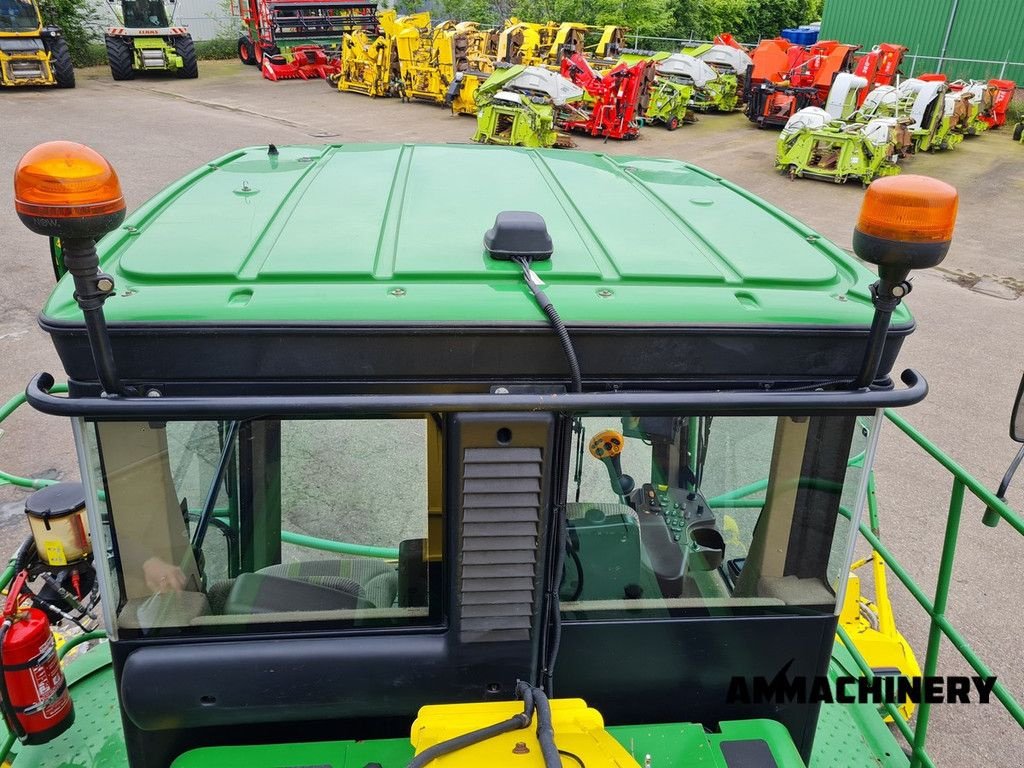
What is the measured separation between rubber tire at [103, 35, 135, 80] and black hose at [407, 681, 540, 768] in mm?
26076

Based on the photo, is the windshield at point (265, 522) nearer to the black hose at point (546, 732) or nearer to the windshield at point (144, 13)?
the black hose at point (546, 732)

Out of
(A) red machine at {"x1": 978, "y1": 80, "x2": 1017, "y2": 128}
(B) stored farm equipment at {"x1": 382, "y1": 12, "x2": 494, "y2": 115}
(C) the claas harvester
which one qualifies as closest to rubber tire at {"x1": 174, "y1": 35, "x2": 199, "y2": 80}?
(B) stored farm equipment at {"x1": 382, "y1": 12, "x2": 494, "y2": 115}

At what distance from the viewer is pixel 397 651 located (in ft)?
6.31

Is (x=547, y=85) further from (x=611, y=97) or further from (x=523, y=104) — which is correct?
(x=611, y=97)

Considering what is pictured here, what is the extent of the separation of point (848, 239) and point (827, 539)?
10.4m

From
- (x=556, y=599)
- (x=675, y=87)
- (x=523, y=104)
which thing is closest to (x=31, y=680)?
(x=556, y=599)

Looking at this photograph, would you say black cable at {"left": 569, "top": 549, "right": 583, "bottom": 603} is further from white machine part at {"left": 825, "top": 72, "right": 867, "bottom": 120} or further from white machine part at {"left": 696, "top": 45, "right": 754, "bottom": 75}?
white machine part at {"left": 696, "top": 45, "right": 754, "bottom": 75}

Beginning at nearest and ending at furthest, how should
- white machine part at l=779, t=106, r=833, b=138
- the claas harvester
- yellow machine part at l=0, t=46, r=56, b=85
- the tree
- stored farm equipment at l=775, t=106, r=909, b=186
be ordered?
the claas harvester → stored farm equipment at l=775, t=106, r=909, b=186 → white machine part at l=779, t=106, r=833, b=138 → yellow machine part at l=0, t=46, r=56, b=85 → the tree

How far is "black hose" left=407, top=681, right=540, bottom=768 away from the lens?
65.2 inches

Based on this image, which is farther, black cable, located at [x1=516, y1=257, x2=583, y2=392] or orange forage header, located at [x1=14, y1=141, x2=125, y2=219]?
black cable, located at [x1=516, y1=257, x2=583, y2=392]

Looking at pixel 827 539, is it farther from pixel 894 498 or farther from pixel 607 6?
pixel 607 6

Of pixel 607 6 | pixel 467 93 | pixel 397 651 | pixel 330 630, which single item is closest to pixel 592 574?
pixel 397 651

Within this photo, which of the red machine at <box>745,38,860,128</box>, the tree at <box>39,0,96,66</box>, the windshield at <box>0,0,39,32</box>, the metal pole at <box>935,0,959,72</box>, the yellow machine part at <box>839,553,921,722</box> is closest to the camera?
the yellow machine part at <box>839,553,921,722</box>

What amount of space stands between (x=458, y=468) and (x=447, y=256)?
555 millimetres
